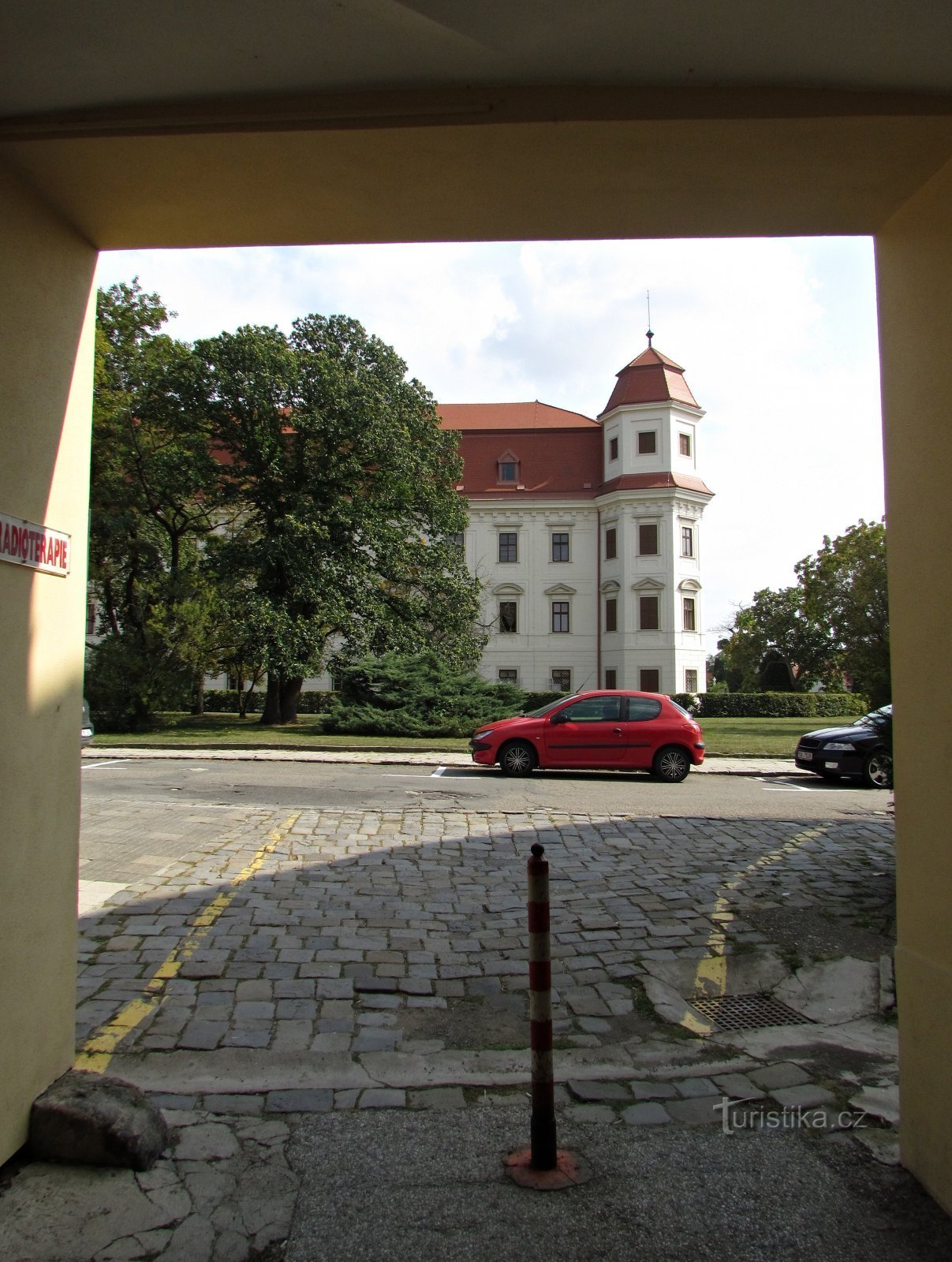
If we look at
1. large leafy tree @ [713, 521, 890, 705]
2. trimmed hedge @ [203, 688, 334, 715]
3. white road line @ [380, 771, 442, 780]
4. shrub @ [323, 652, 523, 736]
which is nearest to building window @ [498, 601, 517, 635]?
trimmed hedge @ [203, 688, 334, 715]

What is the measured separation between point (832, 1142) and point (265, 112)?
4.39m

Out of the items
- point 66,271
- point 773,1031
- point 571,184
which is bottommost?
point 773,1031

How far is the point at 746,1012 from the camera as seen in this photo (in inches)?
195

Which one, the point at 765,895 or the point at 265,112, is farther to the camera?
the point at 765,895

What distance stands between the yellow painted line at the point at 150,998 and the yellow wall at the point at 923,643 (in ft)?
11.1

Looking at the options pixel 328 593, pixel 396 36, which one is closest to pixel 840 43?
pixel 396 36

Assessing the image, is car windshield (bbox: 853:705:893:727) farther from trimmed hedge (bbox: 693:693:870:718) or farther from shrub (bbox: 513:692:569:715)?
trimmed hedge (bbox: 693:693:870:718)

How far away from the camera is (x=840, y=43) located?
2730 mm

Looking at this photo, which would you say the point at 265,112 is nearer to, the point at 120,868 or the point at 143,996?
the point at 143,996

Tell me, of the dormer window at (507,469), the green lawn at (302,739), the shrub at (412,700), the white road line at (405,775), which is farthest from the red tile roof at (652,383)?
the white road line at (405,775)

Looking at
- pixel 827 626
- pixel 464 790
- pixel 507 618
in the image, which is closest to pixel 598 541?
pixel 507 618

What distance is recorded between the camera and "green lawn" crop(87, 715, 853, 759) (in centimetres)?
2158

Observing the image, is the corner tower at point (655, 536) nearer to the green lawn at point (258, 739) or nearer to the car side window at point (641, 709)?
the green lawn at point (258, 739)

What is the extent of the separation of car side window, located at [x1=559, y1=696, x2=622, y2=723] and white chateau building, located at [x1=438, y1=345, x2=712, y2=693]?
88.8ft
